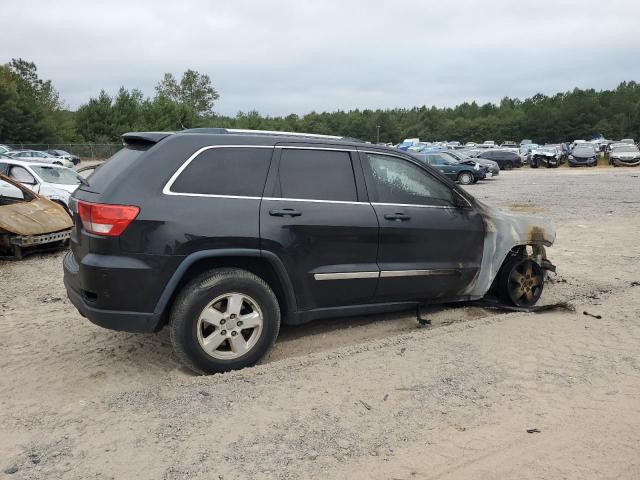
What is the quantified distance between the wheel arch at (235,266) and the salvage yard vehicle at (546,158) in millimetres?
41842

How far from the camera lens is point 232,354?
4.10m

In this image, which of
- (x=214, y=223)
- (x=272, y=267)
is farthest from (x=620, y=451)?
(x=214, y=223)

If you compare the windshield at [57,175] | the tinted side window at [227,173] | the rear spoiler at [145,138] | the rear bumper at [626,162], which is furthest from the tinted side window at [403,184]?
the rear bumper at [626,162]

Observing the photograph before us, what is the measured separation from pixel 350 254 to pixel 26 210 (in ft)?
22.7

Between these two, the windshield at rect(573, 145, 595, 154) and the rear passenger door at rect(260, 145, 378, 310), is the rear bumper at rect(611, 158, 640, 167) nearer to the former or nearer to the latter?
the windshield at rect(573, 145, 595, 154)

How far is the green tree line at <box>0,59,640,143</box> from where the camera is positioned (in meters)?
61.7

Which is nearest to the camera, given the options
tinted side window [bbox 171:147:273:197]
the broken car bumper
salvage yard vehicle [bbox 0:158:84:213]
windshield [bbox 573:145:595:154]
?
tinted side window [bbox 171:147:273:197]

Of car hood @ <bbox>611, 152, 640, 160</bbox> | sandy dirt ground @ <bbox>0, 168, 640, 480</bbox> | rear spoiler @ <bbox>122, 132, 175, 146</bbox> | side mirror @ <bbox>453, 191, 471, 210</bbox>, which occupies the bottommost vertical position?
sandy dirt ground @ <bbox>0, 168, 640, 480</bbox>

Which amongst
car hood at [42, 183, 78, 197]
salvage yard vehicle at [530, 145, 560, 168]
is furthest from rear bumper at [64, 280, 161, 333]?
salvage yard vehicle at [530, 145, 560, 168]

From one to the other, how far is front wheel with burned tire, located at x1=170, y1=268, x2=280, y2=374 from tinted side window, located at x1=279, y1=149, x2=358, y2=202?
0.78m

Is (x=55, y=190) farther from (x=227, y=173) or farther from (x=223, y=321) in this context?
(x=223, y=321)

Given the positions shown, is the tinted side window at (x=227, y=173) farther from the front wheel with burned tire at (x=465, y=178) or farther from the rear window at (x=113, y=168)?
the front wheel with burned tire at (x=465, y=178)

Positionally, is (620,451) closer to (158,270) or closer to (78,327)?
(158,270)

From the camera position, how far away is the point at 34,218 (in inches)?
354
